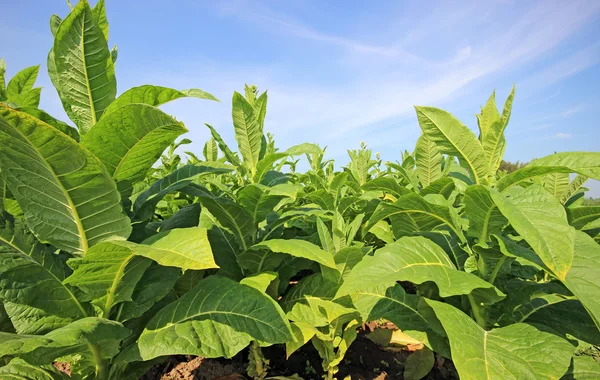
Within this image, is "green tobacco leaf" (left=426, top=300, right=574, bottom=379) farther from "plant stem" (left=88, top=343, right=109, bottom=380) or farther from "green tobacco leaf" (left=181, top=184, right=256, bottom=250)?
"plant stem" (left=88, top=343, right=109, bottom=380)

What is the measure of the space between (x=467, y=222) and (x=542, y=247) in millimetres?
717

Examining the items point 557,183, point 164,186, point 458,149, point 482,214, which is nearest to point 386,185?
point 458,149

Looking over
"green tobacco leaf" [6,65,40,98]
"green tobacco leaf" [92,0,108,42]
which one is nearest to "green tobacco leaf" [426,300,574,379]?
"green tobacco leaf" [92,0,108,42]

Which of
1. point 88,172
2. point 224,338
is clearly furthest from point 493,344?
point 88,172

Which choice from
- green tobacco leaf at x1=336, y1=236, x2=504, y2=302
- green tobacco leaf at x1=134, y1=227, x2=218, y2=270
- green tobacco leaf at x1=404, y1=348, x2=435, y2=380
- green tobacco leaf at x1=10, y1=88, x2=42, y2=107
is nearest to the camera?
green tobacco leaf at x1=134, y1=227, x2=218, y2=270

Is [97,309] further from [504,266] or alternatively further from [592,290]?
[592,290]

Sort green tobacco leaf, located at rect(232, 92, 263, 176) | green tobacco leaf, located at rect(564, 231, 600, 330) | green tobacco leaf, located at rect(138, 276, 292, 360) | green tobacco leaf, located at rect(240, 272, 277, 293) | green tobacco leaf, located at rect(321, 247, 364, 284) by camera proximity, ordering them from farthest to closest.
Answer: green tobacco leaf, located at rect(232, 92, 263, 176) < green tobacco leaf, located at rect(321, 247, 364, 284) < green tobacco leaf, located at rect(240, 272, 277, 293) < green tobacco leaf, located at rect(138, 276, 292, 360) < green tobacco leaf, located at rect(564, 231, 600, 330)

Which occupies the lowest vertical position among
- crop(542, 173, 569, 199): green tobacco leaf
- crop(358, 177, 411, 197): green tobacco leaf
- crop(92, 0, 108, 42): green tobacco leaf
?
crop(358, 177, 411, 197): green tobacco leaf

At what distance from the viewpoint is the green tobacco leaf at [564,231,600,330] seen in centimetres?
140

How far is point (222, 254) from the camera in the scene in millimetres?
2318

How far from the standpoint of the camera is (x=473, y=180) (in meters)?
2.11

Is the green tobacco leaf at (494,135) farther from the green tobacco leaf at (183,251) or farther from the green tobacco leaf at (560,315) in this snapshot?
the green tobacco leaf at (183,251)

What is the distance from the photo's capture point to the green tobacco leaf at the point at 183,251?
1292 mm

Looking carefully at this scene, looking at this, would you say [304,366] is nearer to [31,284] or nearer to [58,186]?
[31,284]
